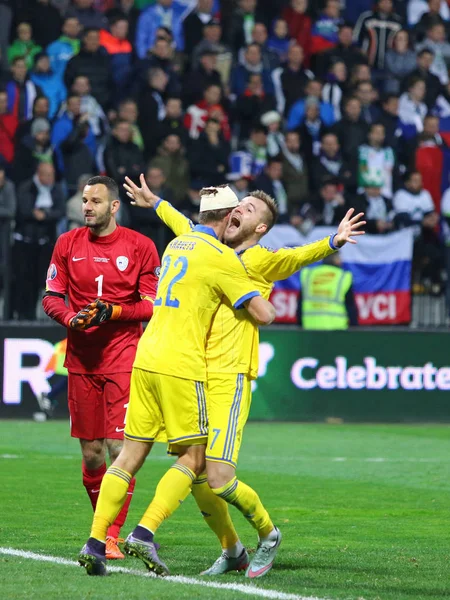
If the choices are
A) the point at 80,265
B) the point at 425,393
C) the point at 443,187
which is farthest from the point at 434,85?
the point at 80,265

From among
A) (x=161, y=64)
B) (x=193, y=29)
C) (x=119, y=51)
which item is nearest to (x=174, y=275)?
(x=161, y=64)

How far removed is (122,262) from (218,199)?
1.39m

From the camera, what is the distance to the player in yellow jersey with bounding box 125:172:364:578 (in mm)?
7301

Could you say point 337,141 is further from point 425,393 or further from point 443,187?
point 425,393

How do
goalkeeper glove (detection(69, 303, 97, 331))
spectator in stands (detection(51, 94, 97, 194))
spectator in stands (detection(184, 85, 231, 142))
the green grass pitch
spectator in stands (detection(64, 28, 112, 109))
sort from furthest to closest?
1. spectator in stands (detection(184, 85, 231, 142))
2. spectator in stands (detection(64, 28, 112, 109))
3. spectator in stands (detection(51, 94, 97, 194))
4. goalkeeper glove (detection(69, 303, 97, 331))
5. the green grass pitch

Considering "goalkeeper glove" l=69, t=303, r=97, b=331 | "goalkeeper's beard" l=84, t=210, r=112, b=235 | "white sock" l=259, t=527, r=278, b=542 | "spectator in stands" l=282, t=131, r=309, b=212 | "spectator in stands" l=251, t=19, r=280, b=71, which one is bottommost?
"white sock" l=259, t=527, r=278, b=542

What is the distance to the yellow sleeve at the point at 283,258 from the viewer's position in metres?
7.54

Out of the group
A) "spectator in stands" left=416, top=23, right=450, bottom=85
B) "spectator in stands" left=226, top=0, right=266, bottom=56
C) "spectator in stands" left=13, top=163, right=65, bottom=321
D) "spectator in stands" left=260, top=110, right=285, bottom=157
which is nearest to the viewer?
"spectator in stands" left=13, top=163, right=65, bottom=321

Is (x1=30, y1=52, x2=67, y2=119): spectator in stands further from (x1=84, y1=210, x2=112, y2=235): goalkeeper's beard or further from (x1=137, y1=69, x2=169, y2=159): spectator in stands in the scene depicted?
(x1=84, y1=210, x2=112, y2=235): goalkeeper's beard

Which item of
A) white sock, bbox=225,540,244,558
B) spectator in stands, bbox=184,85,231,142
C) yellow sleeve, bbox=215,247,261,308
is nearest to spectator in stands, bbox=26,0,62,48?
spectator in stands, bbox=184,85,231,142

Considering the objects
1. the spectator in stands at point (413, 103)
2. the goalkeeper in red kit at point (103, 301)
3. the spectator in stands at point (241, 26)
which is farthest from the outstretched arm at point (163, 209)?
the spectator in stands at point (413, 103)

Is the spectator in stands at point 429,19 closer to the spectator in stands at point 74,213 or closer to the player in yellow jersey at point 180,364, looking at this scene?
the spectator in stands at point 74,213

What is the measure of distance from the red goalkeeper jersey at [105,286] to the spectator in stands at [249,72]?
519 inches

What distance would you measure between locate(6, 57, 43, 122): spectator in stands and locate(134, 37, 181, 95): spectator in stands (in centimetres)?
191
